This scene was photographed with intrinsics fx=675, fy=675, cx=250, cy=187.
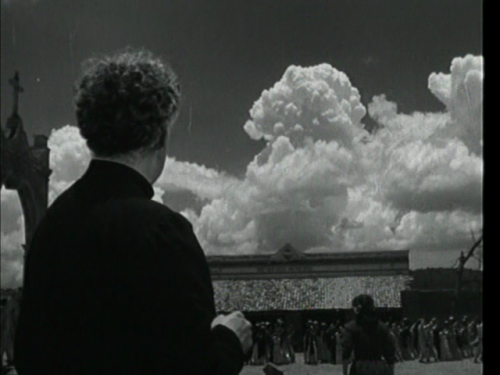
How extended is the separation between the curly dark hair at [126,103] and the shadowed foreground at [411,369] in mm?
13205

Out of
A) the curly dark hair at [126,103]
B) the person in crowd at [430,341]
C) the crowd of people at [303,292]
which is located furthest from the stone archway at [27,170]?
the crowd of people at [303,292]

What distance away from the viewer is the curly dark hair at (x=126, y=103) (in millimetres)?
870

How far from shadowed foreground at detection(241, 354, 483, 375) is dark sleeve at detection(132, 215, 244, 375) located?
13.2 meters

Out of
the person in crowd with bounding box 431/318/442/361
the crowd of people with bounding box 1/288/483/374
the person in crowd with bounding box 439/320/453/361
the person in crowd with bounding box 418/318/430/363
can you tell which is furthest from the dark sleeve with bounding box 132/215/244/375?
the person in crowd with bounding box 431/318/442/361

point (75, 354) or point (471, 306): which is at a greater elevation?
point (75, 354)

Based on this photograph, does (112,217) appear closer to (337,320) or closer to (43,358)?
(43,358)

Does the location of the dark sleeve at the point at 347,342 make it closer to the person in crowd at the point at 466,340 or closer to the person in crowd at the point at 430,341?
the person in crowd at the point at 430,341

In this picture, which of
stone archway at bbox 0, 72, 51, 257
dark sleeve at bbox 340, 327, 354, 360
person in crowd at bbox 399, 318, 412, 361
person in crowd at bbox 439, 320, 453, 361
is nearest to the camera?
dark sleeve at bbox 340, 327, 354, 360

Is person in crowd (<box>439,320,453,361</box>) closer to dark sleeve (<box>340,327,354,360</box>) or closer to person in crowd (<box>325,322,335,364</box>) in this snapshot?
person in crowd (<box>325,322,335,364</box>)

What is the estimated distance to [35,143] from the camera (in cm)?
962

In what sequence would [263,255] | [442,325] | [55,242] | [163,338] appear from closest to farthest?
[163,338]
[55,242]
[442,325]
[263,255]

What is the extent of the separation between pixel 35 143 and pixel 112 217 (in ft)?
30.5

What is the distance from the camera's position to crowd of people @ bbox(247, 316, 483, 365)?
54.1 ft
